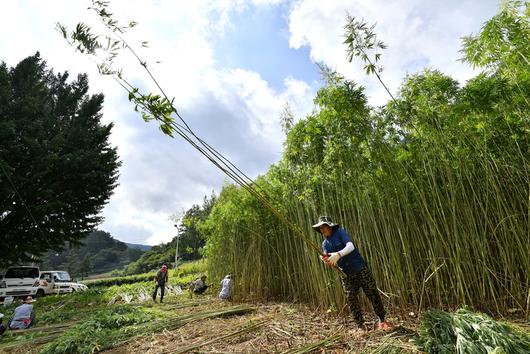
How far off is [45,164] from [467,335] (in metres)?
12.3

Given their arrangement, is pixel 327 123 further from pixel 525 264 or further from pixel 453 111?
pixel 525 264

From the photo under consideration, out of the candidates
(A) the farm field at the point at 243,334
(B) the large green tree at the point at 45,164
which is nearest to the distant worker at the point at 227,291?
(A) the farm field at the point at 243,334

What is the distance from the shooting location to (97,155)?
12.0 meters

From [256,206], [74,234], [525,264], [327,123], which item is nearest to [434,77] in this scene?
[327,123]

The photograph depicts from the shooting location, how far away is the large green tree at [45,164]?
10062 millimetres

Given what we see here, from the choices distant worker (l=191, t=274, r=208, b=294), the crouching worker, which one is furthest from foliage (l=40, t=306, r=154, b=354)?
distant worker (l=191, t=274, r=208, b=294)

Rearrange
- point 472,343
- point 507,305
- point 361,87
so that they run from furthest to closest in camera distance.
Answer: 1. point 361,87
2. point 507,305
3. point 472,343

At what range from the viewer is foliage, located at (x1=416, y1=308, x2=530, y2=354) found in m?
2.04

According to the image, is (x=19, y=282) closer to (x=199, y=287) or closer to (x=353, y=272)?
(x=199, y=287)

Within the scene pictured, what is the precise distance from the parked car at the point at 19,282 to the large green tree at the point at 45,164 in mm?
473

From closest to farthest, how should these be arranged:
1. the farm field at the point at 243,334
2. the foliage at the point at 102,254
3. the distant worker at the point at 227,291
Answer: the farm field at the point at 243,334, the distant worker at the point at 227,291, the foliage at the point at 102,254

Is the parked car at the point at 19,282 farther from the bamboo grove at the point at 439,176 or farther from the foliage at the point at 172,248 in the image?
the foliage at the point at 172,248

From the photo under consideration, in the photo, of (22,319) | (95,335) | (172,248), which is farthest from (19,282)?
(172,248)

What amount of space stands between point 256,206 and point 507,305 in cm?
476
